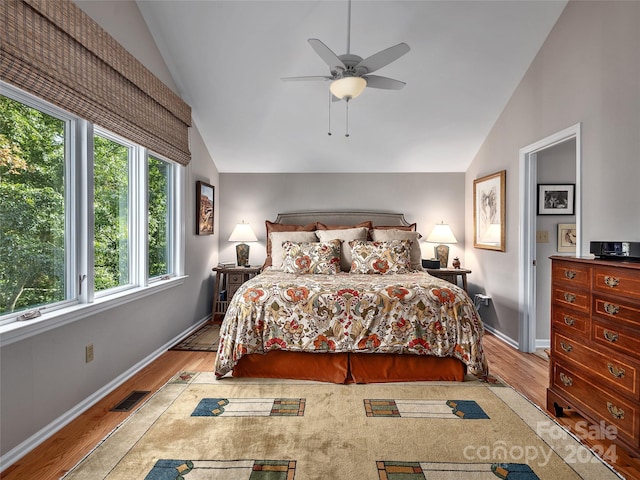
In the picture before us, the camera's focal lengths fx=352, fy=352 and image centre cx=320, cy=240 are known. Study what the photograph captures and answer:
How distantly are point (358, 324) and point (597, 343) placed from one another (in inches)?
57.0

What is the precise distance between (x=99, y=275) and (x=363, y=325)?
2.04 meters

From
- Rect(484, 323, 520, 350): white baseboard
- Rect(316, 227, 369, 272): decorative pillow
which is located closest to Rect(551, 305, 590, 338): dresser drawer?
Rect(484, 323, 520, 350): white baseboard

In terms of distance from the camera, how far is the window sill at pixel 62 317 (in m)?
1.77

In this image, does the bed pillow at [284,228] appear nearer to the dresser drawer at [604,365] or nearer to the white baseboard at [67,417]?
Result: the white baseboard at [67,417]

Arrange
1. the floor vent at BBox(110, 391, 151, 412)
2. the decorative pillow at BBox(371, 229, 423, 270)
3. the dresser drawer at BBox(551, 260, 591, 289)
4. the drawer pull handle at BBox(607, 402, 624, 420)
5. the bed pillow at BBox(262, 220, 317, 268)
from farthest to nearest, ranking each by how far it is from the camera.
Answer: the bed pillow at BBox(262, 220, 317, 268) → the decorative pillow at BBox(371, 229, 423, 270) → the floor vent at BBox(110, 391, 151, 412) → the dresser drawer at BBox(551, 260, 591, 289) → the drawer pull handle at BBox(607, 402, 624, 420)

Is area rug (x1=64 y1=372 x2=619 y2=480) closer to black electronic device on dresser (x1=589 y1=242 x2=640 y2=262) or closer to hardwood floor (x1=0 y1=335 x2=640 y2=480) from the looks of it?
hardwood floor (x1=0 y1=335 x2=640 y2=480)

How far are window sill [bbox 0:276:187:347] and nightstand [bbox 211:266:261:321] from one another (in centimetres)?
134

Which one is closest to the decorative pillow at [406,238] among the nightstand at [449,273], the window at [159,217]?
the nightstand at [449,273]

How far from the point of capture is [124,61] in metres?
2.64

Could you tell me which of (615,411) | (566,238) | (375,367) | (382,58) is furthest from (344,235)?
(615,411)

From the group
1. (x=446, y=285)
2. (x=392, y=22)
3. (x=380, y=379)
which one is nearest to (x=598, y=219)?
(x=446, y=285)

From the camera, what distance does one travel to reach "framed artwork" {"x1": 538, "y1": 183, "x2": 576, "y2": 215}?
3584 mm

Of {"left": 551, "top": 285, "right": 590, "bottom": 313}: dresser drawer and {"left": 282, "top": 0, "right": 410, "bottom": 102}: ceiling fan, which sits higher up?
{"left": 282, "top": 0, "right": 410, "bottom": 102}: ceiling fan

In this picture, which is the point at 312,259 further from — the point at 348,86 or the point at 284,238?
the point at 348,86
